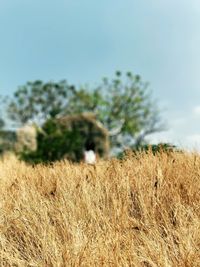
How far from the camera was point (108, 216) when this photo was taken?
5.28 meters

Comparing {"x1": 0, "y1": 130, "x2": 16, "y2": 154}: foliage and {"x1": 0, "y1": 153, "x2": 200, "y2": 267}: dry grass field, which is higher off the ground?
{"x1": 0, "y1": 130, "x2": 16, "y2": 154}: foliage

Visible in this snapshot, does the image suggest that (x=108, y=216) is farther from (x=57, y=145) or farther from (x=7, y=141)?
(x=7, y=141)

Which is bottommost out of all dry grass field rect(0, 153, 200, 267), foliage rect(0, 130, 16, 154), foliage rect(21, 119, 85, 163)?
dry grass field rect(0, 153, 200, 267)

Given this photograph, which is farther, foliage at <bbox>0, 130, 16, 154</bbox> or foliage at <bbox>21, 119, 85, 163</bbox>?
foliage at <bbox>0, 130, 16, 154</bbox>

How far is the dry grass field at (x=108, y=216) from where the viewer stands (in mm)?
4211

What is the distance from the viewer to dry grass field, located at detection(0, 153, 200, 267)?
13.8 feet

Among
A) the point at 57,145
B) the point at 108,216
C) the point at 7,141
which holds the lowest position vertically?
the point at 108,216

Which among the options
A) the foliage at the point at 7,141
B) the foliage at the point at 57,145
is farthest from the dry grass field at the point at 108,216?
the foliage at the point at 7,141

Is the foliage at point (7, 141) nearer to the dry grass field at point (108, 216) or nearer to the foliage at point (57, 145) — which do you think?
the foliage at point (57, 145)

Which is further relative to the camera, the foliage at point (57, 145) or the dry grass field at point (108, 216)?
the foliage at point (57, 145)

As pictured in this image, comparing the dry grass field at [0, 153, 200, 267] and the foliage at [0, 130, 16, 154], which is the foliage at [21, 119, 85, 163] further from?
the dry grass field at [0, 153, 200, 267]

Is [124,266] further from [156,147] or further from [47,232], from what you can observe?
[156,147]

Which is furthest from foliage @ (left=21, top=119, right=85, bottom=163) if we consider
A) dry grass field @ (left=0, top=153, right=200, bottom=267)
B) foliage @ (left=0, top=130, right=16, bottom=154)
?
dry grass field @ (left=0, top=153, right=200, bottom=267)

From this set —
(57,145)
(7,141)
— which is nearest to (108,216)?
(57,145)
